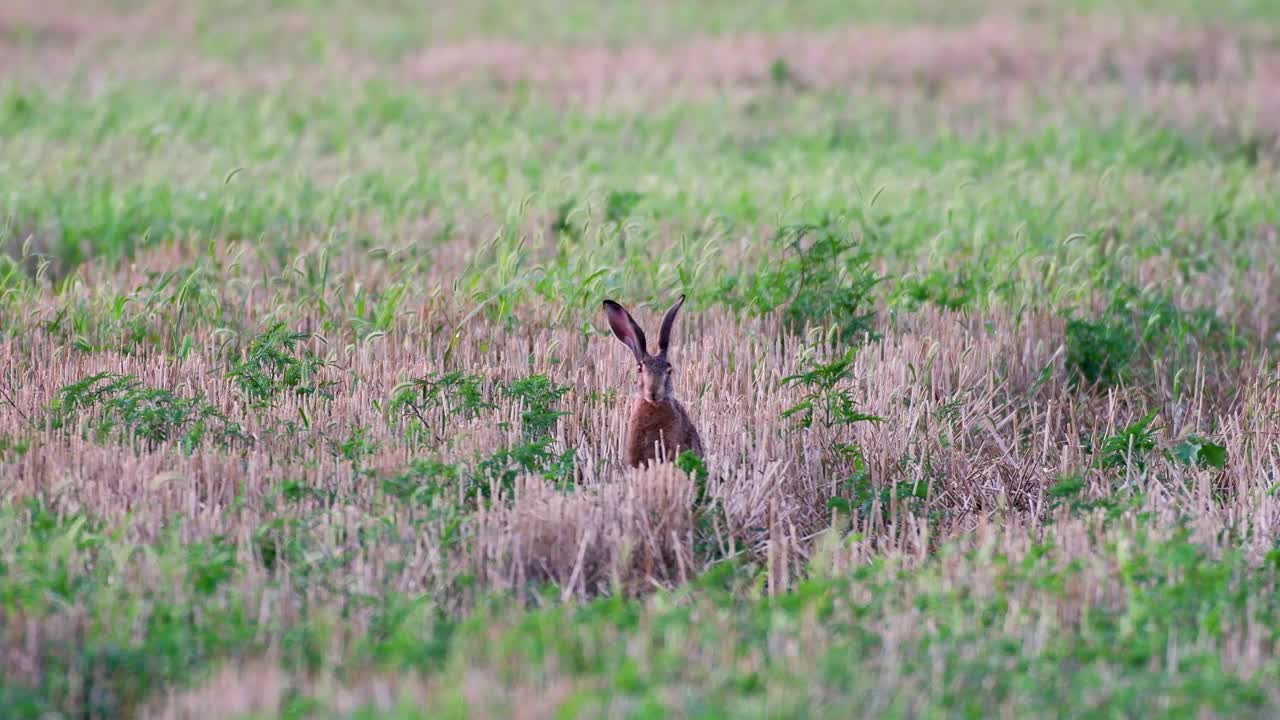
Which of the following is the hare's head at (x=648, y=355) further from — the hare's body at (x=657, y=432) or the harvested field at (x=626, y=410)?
the harvested field at (x=626, y=410)

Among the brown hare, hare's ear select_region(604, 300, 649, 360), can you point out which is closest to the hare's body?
the brown hare

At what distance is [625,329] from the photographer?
6.41 m

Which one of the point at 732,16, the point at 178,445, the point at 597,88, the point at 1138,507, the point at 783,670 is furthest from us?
the point at 732,16

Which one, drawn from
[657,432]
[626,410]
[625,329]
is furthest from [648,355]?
[626,410]

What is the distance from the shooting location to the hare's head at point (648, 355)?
622 centimetres

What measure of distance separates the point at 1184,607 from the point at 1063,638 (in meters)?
0.48

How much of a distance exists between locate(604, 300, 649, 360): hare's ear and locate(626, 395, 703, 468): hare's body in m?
0.20

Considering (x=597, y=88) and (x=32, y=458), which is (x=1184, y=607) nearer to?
(x=32, y=458)

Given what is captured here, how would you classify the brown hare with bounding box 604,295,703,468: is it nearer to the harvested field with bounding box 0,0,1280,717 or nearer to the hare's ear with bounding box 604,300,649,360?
the hare's ear with bounding box 604,300,649,360

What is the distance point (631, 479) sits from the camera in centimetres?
591

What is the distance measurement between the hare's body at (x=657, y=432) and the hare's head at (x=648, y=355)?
0.05 meters

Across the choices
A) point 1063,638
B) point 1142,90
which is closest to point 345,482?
point 1063,638

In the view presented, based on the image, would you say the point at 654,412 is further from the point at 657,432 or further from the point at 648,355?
the point at 648,355

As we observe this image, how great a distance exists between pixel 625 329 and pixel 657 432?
46 centimetres
